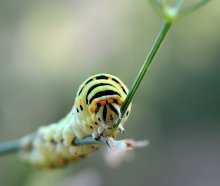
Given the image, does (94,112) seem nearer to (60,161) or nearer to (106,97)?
(106,97)

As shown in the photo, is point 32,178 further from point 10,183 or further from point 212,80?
point 212,80

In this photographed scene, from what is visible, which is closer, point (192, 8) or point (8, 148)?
point (192, 8)

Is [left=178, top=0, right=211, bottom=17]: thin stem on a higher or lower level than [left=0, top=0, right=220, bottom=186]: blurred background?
lower

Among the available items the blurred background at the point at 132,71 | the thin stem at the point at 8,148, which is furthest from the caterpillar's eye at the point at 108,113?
the blurred background at the point at 132,71

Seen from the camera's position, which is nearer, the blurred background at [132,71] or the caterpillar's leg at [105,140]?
the caterpillar's leg at [105,140]

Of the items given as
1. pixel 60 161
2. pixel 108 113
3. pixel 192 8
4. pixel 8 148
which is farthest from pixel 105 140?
pixel 8 148

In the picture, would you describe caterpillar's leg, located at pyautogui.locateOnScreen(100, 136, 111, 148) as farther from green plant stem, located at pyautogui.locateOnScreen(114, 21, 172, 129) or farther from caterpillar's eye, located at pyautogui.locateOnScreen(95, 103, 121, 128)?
green plant stem, located at pyautogui.locateOnScreen(114, 21, 172, 129)

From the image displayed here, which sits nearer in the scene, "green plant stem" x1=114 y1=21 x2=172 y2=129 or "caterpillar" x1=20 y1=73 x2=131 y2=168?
"green plant stem" x1=114 y1=21 x2=172 y2=129

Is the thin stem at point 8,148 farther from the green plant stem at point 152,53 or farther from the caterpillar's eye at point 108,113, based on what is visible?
the green plant stem at point 152,53

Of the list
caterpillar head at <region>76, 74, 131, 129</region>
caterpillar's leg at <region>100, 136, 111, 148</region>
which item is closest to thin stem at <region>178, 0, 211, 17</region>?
caterpillar head at <region>76, 74, 131, 129</region>
